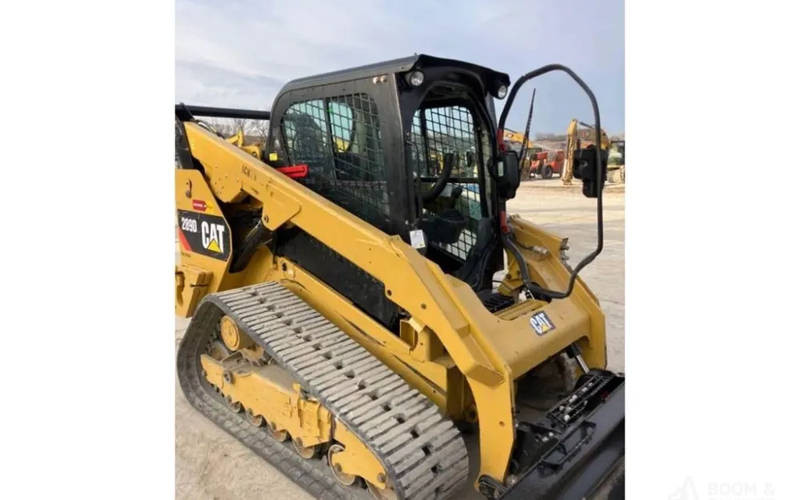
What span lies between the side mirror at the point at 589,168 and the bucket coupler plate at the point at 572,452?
118 cm

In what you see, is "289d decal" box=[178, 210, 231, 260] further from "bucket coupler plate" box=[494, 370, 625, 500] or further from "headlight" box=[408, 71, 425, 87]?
"bucket coupler plate" box=[494, 370, 625, 500]

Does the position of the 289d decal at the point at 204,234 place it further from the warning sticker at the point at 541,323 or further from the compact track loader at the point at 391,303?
the warning sticker at the point at 541,323

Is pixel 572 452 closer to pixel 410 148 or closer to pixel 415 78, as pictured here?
pixel 410 148

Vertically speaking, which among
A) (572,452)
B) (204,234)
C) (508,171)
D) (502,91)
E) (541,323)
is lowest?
(572,452)

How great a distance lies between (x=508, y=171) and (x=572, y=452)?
1870mm

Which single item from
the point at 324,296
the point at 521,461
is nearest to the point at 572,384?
the point at 521,461

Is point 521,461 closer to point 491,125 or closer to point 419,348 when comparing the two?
point 419,348

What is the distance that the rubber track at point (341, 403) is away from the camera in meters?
2.47

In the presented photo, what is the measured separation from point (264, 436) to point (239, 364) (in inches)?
19.8

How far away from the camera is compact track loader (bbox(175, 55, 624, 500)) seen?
2551 millimetres

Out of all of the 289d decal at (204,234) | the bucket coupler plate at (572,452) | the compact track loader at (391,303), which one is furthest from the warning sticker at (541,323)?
the 289d decal at (204,234)

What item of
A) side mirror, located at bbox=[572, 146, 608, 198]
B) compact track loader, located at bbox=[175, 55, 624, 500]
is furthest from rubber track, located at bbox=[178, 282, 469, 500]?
side mirror, located at bbox=[572, 146, 608, 198]

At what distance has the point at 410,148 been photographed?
9.73ft

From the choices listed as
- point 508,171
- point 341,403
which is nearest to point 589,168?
point 508,171
